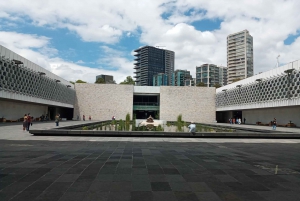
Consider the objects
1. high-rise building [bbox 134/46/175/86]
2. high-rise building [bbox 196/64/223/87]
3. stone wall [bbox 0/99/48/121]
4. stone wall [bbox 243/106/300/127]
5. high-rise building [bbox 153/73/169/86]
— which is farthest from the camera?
high-rise building [bbox 134/46/175/86]

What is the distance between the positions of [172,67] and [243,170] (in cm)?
13390

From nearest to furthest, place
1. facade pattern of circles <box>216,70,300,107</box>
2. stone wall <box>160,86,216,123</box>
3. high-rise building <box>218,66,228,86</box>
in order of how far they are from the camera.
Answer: facade pattern of circles <box>216,70,300,107</box> < stone wall <box>160,86,216,123</box> < high-rise building <box>218,66,228,86</box>

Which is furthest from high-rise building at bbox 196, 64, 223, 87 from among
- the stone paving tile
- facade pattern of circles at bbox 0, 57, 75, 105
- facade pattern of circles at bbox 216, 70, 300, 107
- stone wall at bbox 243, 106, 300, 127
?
the stone paving tile

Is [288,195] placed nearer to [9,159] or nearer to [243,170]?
[243,170]

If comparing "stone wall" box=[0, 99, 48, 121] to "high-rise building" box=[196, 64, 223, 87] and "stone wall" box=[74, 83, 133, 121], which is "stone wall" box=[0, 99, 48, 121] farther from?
"high-rise building" box=[196, 64, 223, 87]

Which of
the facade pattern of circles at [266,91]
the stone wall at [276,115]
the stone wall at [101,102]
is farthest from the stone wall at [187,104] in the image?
the stone wall at [276,115]

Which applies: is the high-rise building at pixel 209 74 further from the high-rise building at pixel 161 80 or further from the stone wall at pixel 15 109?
the stone wall at pixel 15 109

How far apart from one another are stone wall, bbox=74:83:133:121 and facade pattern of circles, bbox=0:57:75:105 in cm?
512

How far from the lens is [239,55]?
104m

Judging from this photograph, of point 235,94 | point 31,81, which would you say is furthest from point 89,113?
point 235,94

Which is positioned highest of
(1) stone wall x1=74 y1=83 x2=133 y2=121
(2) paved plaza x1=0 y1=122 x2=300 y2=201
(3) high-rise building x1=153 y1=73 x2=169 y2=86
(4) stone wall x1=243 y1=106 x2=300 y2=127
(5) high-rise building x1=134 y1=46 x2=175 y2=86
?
(5) high-rise building x1=134 y1=46 x2=175 y2=86

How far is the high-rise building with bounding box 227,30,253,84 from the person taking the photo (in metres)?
101

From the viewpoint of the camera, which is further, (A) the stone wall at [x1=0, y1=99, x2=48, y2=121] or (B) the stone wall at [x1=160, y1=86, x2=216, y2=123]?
(B) the stone wall at [x1=160, y1=86, x2=216, y2=123]

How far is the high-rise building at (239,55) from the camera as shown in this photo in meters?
101
